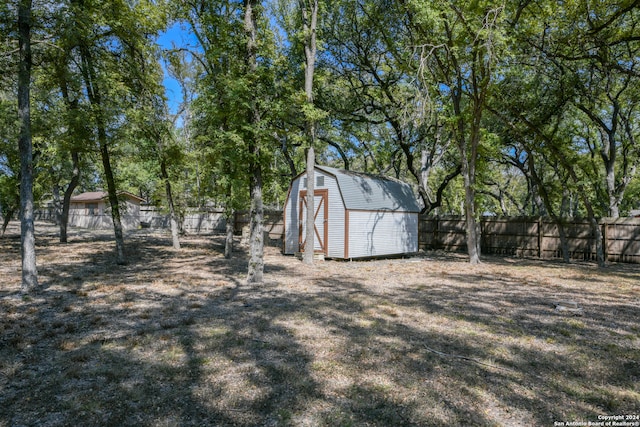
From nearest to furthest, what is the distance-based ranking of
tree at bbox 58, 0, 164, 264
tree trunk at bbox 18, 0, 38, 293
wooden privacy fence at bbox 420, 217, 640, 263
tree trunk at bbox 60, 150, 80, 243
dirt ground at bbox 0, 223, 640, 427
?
1. dirt ground at bbox 0, 223, 640, 427
2. tree trunk at bbox 18, 0, 38, 293
3. tree at bbox 58, 0, 164, 264
4. wooden privacy fence at bbox 420, 217, 640, 263
5. tree trunk at bbox 60, 150, 80, 243

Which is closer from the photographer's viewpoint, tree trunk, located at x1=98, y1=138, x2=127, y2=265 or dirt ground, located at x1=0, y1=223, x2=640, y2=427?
dirt ground, located at x1=0, y1=223, x2=640, y2=427

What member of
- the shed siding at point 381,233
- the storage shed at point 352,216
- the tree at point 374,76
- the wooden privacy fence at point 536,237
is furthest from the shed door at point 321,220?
the wooden privacy fence at point 536,237

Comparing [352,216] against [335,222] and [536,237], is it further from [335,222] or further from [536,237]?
[536,237]

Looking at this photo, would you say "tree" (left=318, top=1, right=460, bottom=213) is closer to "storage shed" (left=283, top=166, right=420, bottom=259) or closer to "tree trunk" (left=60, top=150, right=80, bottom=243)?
"storage shed" (left=283, top=166, right=420, bottom=259)

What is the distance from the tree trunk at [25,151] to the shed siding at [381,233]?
31.7 feet

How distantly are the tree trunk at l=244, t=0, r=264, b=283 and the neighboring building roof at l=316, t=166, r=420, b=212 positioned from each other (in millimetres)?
5359

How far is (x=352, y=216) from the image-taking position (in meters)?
14.2

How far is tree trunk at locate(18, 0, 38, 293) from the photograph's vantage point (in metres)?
7.56

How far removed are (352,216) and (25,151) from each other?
9962 mm

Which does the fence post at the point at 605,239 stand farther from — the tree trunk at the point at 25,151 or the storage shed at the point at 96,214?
the storage shed at the point at 96,214

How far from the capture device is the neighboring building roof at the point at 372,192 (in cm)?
1436

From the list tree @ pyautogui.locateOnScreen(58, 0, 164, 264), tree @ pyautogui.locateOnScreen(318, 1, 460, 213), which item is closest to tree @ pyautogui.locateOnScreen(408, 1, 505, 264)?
tree @ pyautogui.locateOnScreen(318, 1, 460, 213)

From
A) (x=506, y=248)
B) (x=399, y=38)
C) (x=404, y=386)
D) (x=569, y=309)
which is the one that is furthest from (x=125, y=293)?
(x=506, y=248)

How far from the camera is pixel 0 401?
10.9 feet
